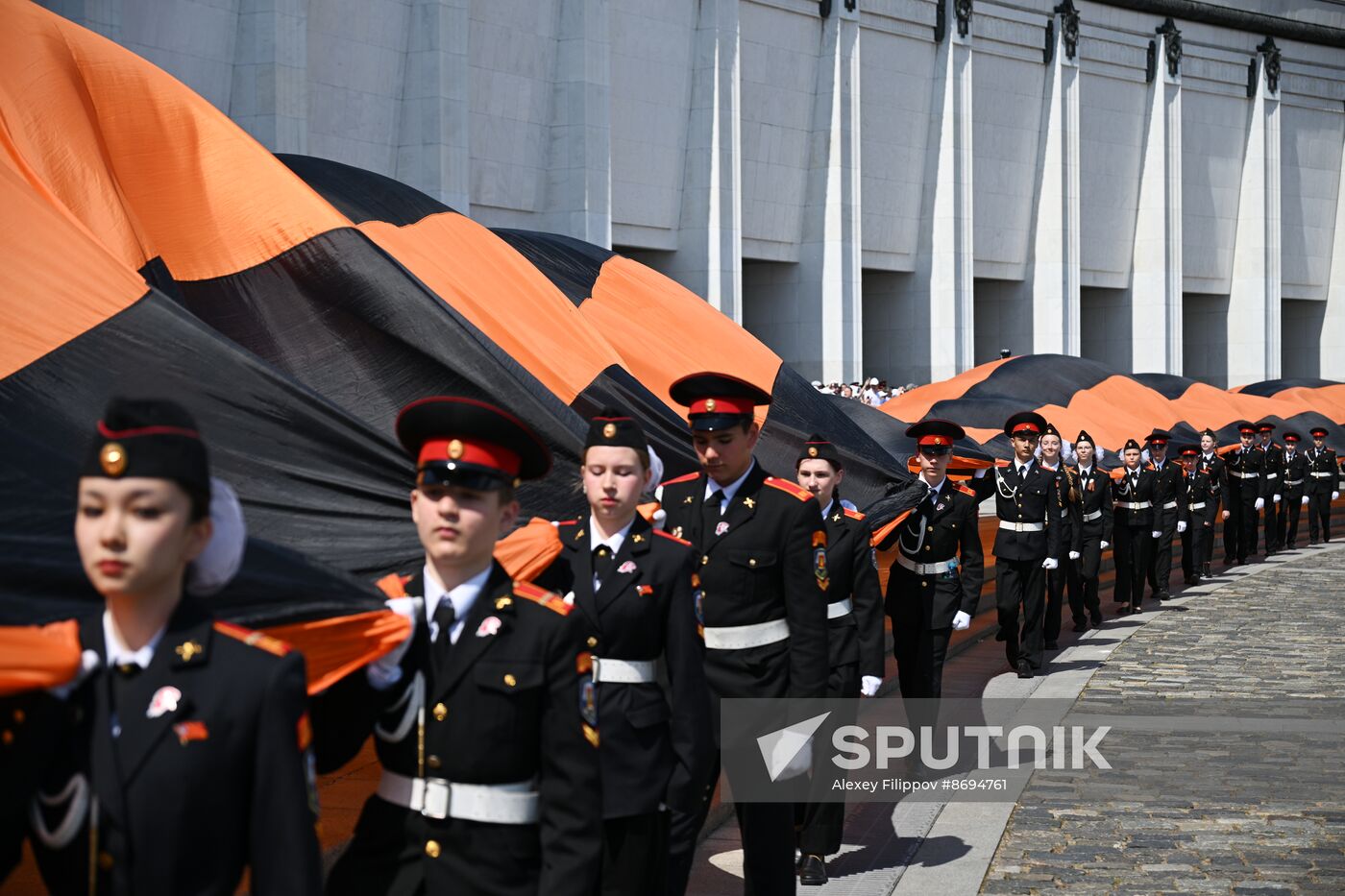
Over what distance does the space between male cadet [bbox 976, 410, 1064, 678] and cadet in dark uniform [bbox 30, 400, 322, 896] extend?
9.16 m

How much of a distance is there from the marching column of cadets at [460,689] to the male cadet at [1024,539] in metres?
6.07

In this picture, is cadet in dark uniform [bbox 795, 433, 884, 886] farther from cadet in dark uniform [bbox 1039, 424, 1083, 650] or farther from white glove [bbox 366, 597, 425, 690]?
cadet in dark uniform [bbox 1039, 424, 1083, 650]

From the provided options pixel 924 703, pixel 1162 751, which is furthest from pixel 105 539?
pixel 1162 751

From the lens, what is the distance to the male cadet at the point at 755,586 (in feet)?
17.7

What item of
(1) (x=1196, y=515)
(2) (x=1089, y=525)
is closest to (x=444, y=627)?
(2) (x=1089, y=525)

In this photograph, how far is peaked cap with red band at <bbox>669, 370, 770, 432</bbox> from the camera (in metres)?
5.29

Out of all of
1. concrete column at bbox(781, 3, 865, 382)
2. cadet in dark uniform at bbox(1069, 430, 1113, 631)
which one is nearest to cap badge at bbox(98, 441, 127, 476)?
cadet in dark uniform at bbox(1069, 430, 1113, 631)

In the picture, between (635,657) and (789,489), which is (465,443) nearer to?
(635,657)

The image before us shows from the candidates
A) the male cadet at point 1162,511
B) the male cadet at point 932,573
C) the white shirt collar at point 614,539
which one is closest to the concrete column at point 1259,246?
the male cadet at point 1162,511

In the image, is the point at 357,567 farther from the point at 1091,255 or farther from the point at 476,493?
the point at 1091,255

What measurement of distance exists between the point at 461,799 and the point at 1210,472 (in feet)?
55.2

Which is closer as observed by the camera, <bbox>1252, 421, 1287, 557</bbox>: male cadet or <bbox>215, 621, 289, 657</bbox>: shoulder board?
<bbox>215, 621, 289, 657</bbox>: shoulder board

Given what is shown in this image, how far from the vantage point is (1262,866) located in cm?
638

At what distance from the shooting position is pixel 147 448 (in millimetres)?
2424
